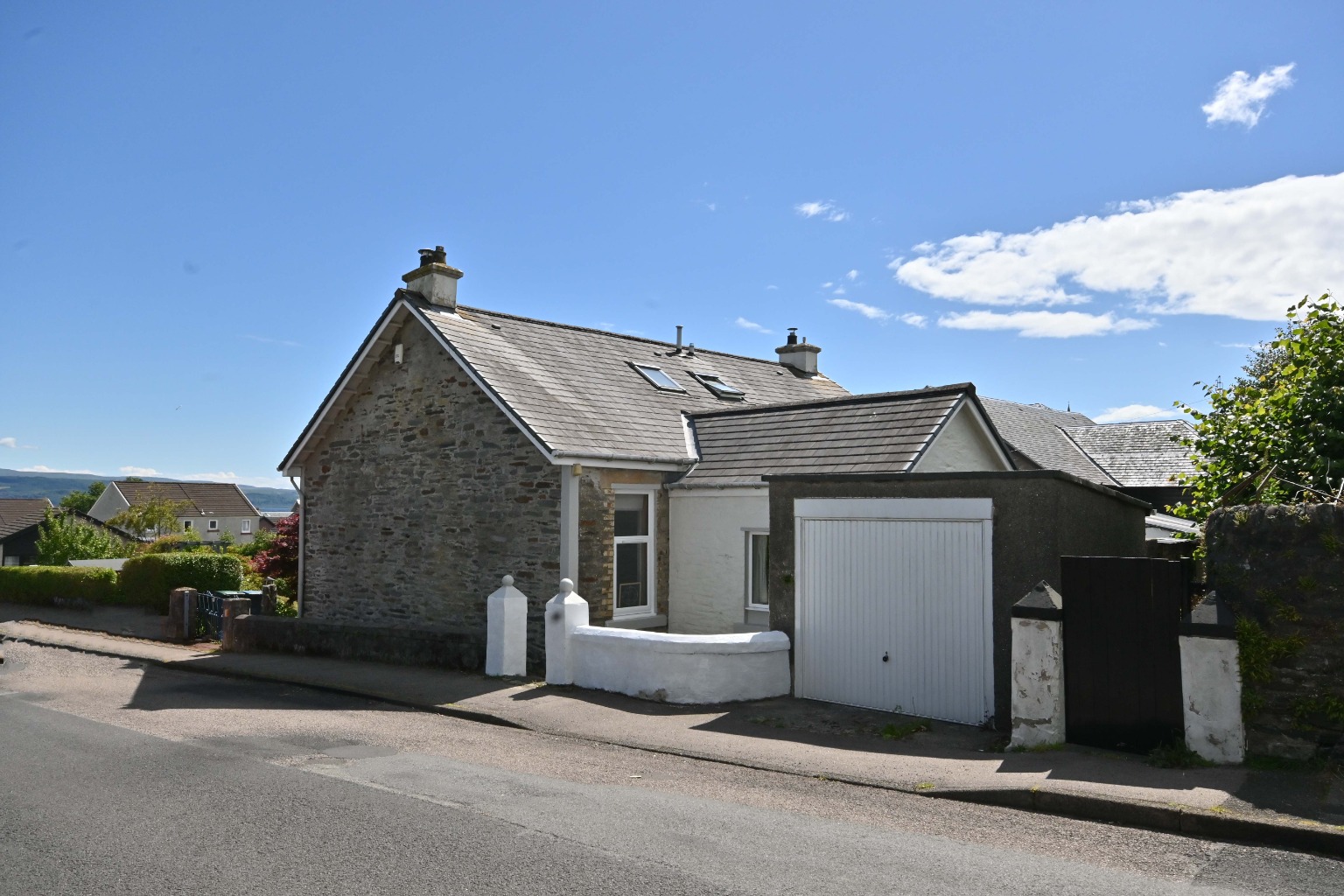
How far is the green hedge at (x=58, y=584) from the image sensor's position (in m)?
23.5

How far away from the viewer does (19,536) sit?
180ft

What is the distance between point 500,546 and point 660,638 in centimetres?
444

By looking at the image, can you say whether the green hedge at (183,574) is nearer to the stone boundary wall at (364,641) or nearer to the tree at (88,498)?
the stone boundary wall at (364,641)

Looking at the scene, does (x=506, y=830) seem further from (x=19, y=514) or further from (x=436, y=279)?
(x=19, y=514)

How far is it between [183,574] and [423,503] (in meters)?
9.39

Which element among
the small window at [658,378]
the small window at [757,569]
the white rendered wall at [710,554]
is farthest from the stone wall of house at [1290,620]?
the small window at [658,378]

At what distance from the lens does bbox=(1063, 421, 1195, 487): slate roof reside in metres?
33.2

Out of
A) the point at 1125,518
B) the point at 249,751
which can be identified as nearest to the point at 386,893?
the point at 249,751

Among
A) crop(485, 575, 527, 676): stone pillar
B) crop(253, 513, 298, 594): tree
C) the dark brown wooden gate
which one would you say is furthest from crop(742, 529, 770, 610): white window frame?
crop(253, 513, 298, 594): tree


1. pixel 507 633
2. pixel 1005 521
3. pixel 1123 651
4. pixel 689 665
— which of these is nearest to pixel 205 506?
pixel 507 633

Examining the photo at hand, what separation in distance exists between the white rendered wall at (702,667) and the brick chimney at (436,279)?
331 inches

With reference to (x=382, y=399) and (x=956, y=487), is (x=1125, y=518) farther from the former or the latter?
(x=382, y=399)

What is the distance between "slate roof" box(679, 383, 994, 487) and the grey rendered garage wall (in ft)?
6.94

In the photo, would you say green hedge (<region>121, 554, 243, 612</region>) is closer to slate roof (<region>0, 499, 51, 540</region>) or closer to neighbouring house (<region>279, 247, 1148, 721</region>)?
neighbouring house (<region>279, 247, 1148, 721</region>)
